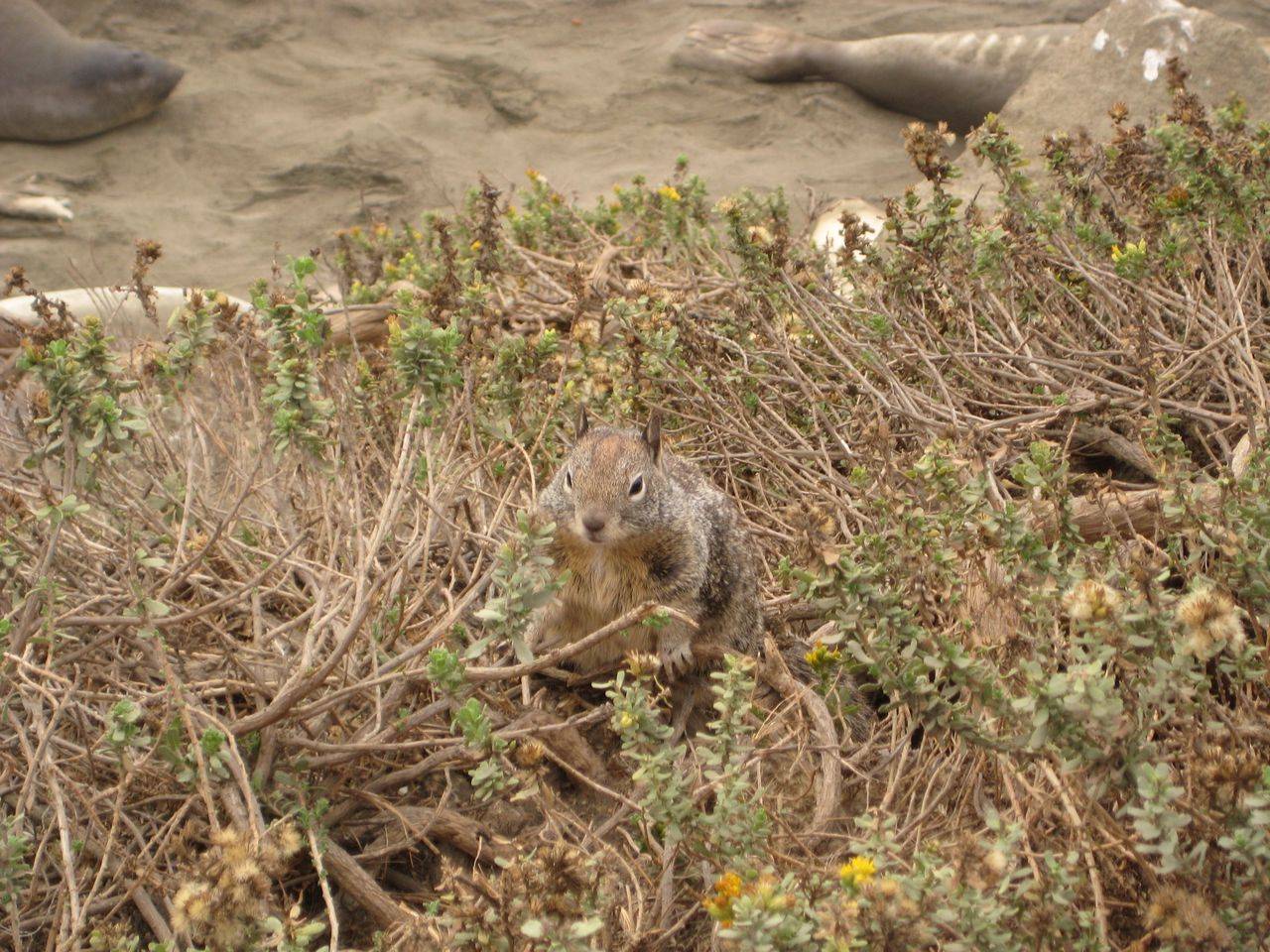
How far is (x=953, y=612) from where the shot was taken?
129 inches

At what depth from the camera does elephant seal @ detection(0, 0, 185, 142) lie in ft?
28.9

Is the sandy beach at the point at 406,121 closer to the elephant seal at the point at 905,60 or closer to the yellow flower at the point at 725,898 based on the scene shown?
the elephant seal at the point at 905,60

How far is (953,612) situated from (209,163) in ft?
22.6

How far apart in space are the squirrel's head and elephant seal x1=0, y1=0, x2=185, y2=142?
21.6ft

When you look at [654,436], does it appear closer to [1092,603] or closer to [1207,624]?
[1092,603]

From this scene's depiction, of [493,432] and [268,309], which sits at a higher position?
[268,309]

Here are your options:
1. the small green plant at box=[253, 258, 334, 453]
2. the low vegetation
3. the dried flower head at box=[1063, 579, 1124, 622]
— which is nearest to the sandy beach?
the low vegetation

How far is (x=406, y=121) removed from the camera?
358 inches

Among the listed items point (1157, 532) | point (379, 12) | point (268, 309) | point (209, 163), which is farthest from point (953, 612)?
point (379, 12)

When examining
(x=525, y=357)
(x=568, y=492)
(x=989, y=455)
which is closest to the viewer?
(x=568, y=492)

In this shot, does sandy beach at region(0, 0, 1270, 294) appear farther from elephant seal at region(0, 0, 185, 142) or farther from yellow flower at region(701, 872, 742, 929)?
yellow flower at region(701, 872, 742, 929)

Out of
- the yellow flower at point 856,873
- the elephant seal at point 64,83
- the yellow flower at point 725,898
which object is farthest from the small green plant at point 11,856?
the elephant seal at point 64,83

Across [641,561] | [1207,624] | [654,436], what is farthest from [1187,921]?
[654,436]

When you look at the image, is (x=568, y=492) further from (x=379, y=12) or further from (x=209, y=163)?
(x=379, y=12)
